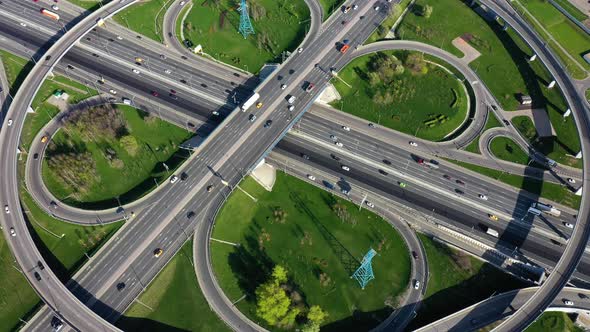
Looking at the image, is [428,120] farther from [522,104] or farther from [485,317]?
[485,317]

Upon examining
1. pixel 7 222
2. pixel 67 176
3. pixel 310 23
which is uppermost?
pixel 310 23

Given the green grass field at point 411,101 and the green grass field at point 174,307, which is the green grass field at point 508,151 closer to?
the green grass field at point 411,101

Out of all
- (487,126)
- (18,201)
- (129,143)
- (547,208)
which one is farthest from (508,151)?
(18,201)

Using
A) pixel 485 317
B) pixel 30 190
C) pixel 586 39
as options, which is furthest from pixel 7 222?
pixel 586 39

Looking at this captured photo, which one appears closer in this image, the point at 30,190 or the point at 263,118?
the point at 30,190

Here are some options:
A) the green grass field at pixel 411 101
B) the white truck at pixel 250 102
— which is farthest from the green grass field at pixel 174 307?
the green grass field at pixel 411 101

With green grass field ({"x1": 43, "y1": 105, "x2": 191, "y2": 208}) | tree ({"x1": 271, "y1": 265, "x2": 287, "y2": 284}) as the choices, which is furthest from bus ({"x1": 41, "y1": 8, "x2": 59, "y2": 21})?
tree ({"x1": 271, "y1": 265, "x2": 287, "y2": 284})
